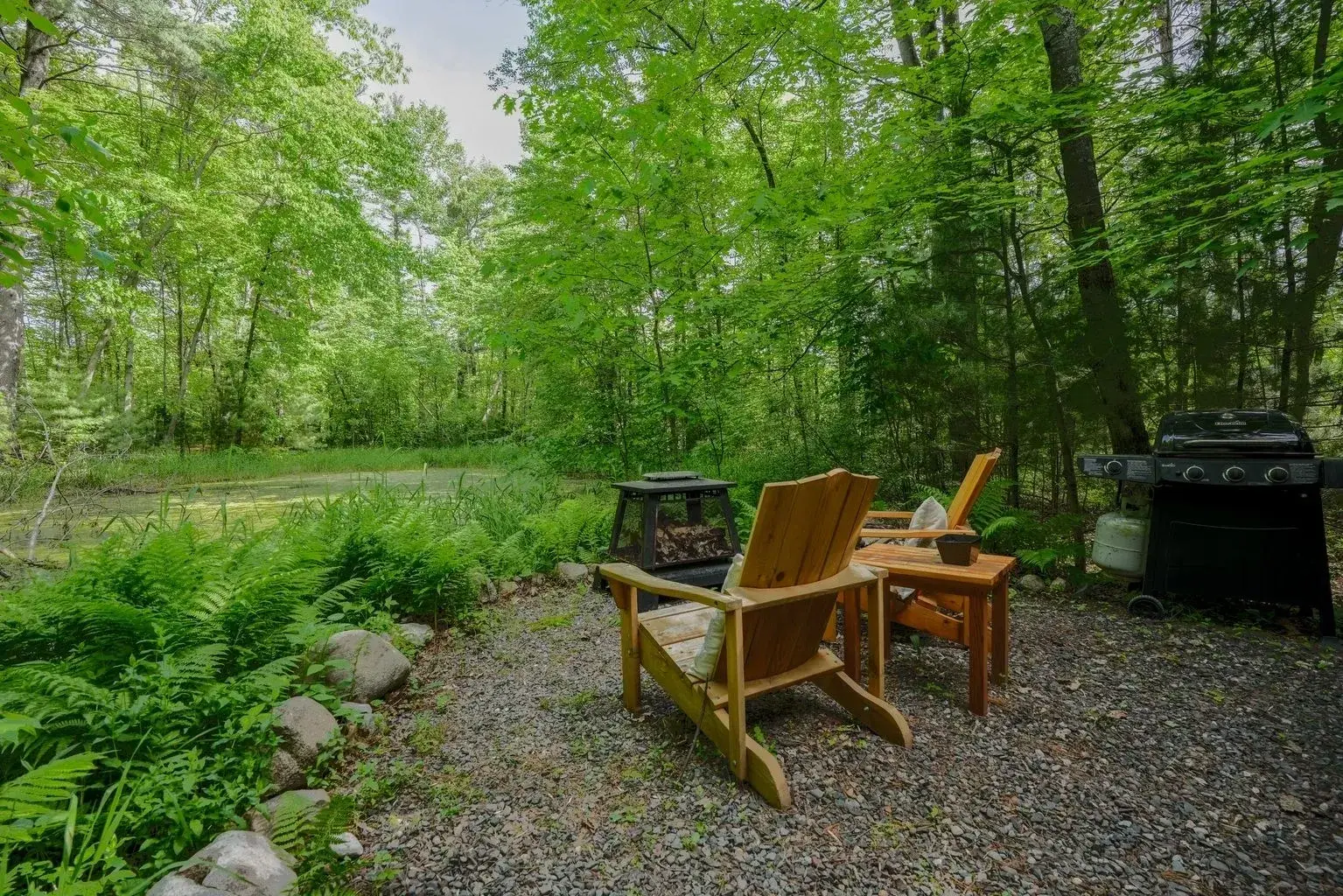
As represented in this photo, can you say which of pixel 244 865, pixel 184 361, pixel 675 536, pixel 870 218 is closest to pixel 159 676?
pixel 244 865

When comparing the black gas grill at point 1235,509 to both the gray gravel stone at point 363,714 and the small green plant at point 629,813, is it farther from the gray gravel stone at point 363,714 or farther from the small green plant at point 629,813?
the gray gravel stone at point 363,714

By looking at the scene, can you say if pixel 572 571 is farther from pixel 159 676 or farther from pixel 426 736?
pixel 159 676

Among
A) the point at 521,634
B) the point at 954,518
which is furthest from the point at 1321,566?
the point at 521,634

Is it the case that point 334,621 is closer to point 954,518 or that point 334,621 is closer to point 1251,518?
point 954,518

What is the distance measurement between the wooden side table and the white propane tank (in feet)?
4.46

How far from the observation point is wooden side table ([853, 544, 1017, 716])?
7.24 ft

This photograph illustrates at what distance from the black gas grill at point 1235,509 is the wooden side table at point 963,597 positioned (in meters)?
1.40

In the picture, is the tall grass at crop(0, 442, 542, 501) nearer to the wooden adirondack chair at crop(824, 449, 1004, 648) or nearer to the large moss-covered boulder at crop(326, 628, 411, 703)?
the large moss-covered boulder at crop(326, 628, 411, 703)

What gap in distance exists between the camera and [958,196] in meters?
4.05

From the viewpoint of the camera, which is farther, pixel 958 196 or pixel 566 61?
pixel 566 61

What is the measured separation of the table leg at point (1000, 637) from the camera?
2.46m

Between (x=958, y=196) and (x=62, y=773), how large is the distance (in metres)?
5.24

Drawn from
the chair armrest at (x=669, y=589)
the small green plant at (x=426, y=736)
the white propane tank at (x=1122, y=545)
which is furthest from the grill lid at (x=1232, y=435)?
the small green plant at (x=426, y=736)

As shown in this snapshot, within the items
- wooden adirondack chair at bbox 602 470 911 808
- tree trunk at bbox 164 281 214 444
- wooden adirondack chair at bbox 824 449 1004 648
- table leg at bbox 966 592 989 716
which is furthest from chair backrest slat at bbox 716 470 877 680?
tree trunk at bbox 164 281 214 444
